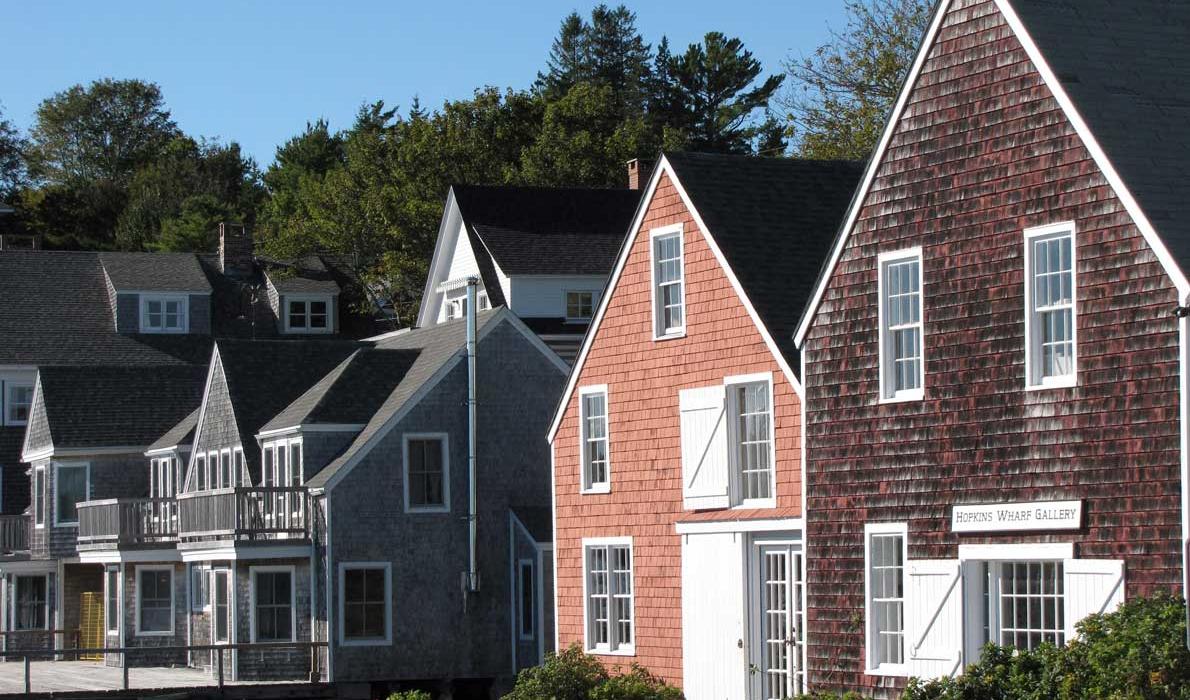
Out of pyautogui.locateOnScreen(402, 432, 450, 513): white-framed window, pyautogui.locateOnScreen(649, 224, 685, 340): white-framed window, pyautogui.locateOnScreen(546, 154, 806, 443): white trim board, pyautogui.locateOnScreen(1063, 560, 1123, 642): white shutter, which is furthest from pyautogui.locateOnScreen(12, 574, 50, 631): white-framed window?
pyautogui.locateOnScreen(1063, 560, 1123, 642): white shutter

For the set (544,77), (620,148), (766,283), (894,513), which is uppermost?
(544,77)

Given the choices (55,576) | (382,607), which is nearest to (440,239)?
(55,576)

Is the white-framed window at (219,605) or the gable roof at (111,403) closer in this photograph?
the white-framed window at (219,605)

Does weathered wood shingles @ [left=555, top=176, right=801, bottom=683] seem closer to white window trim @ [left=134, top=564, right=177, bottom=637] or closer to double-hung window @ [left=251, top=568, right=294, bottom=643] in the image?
double-hung window @ [left=251, top=568, right=294, bottom=643]

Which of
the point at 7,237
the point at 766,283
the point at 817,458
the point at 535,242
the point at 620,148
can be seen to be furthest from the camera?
the point at 7,237

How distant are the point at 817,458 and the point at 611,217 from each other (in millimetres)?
33056

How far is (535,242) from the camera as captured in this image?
5828cm

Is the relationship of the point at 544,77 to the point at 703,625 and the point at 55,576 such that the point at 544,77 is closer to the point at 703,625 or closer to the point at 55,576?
the point at 55,576

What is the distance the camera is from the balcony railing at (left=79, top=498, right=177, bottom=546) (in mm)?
49625

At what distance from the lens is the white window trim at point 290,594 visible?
144ft

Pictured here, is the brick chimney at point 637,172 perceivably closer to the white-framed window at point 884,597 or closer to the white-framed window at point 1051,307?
the white-framed window at point 884,597

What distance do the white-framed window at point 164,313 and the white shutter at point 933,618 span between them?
5234 centimetres

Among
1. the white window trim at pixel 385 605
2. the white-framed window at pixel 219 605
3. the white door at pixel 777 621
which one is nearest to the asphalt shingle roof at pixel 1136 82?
the white door at pixel 777 621

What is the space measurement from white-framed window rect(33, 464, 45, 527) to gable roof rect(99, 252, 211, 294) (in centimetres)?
1488
